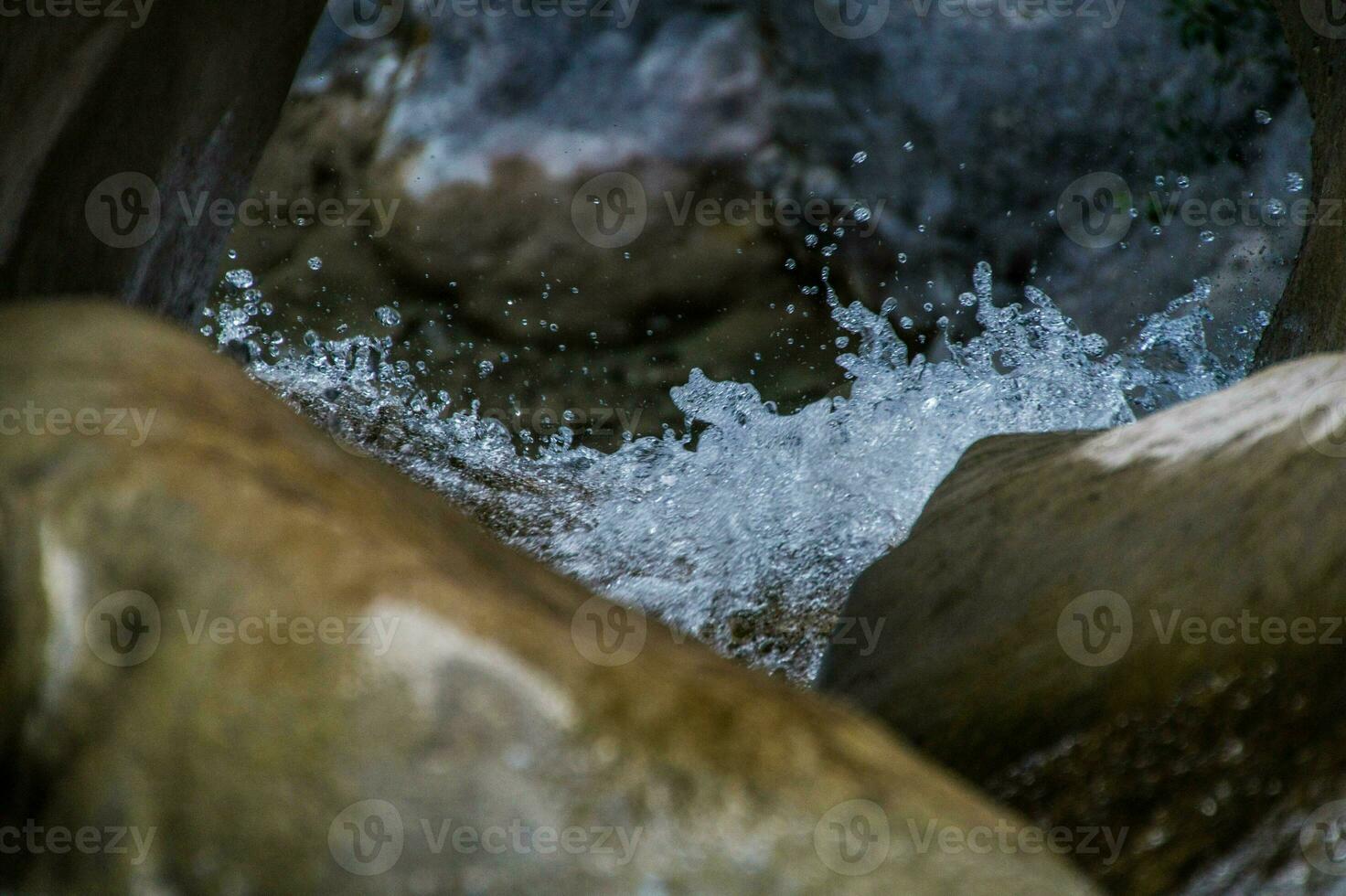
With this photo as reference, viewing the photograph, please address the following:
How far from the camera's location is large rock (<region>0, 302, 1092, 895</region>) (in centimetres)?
100

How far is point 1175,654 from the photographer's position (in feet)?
5.23

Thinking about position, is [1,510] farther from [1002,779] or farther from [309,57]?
[309,57]

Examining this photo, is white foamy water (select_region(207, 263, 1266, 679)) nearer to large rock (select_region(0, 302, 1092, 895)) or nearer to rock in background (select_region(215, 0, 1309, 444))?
rock in background (select_region(215, 0, 1309, 444))

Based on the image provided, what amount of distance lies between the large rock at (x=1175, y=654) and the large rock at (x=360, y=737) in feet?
1.82

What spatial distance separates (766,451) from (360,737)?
95.3 inches

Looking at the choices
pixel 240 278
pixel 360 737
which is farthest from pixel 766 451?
pixel 360 737

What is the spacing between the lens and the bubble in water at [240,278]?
3.71 metres

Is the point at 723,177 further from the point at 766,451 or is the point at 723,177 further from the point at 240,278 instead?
the point at 240,278

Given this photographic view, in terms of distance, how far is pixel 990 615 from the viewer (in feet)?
6.07

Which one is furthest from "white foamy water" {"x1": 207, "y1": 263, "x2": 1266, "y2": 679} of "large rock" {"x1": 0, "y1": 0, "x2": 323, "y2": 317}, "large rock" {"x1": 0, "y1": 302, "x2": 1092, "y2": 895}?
"large rock" {"x1": 0, "y1": 302, "x2": 1092, "y2": 895}

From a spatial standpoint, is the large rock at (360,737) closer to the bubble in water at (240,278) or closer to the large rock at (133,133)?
the large rock at (133,133)

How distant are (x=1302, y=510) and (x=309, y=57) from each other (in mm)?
3190

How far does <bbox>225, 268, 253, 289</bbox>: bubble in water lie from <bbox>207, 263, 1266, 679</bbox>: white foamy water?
3.9 inches

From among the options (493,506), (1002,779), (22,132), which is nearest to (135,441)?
(22,132)
